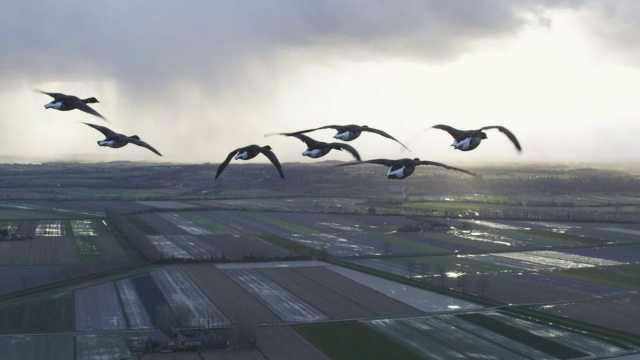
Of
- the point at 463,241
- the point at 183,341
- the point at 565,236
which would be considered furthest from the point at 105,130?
the point at 565,236

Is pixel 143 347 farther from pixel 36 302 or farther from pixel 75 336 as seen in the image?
pixel 36 302

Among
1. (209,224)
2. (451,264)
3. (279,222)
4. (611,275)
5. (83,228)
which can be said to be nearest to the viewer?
(611,275)

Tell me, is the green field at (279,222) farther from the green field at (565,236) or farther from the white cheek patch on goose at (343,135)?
the white cheek patch on goose at (343,135)

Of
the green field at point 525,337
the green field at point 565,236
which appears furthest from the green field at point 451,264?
the green field at point 565,236

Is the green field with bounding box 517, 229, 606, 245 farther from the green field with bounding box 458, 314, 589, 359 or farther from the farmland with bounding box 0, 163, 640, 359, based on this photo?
the green field with bounding box 458, 314, 589, 359

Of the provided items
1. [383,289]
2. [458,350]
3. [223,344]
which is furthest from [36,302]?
[458,350]

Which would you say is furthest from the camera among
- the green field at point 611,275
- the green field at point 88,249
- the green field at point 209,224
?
the green field at point 209,224

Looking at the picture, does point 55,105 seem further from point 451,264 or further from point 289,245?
point 289,245
